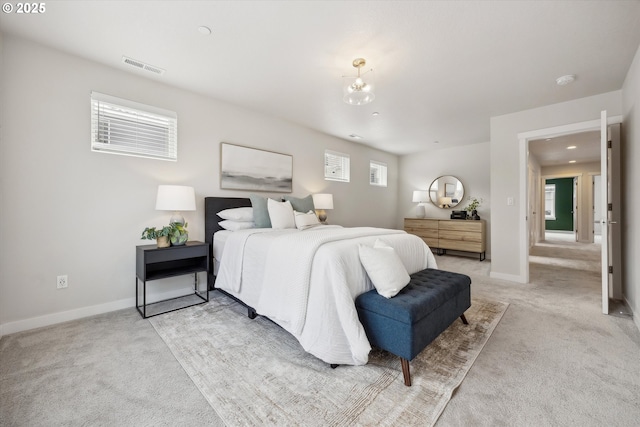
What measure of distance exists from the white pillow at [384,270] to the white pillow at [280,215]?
143 cm

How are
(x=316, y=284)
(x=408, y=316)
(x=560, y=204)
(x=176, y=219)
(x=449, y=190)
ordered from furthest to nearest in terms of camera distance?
(x=560, y=204) < (x=449, y=190) < (x=176, y=219) < (x=316, y=284) < (x=408, y=316)

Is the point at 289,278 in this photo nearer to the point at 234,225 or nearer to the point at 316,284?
the point at 316,284

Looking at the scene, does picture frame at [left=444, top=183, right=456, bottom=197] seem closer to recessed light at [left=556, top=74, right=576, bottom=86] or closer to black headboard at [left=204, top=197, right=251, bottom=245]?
recessed light at [left=556, top=74, right=576, bottom=86]

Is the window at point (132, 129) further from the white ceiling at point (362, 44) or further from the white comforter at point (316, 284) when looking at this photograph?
the white comforter at point (316, 284)

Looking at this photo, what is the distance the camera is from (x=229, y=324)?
7.66 feet

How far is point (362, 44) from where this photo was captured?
2.19m

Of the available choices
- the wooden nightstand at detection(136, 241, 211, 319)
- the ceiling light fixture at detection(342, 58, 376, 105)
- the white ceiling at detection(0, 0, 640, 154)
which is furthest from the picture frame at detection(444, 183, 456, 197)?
the wooden nightstand at detection(136, 241, 211, 319)

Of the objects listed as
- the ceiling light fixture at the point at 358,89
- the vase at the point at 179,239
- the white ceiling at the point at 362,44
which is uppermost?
the white ceiling at the point at 362,44

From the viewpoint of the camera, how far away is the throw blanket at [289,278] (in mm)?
1815

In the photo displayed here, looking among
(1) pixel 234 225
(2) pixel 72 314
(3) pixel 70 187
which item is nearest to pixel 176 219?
(1) pixel 234 225

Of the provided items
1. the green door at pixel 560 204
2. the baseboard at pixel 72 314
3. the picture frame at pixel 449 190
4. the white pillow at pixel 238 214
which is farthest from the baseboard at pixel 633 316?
the green door at pixel 560 204

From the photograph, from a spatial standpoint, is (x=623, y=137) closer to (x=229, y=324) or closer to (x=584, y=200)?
(x=229, y=324)

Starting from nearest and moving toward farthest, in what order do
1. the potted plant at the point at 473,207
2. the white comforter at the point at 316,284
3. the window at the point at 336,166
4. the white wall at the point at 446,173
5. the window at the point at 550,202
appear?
the white comforter at the point at 316,284 < the window at the point at 336,166 < the potted plant at the point at 473,207 < the white wall at the point at 446,173 < the window at the point at 550,202

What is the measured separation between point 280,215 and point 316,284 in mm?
1523
